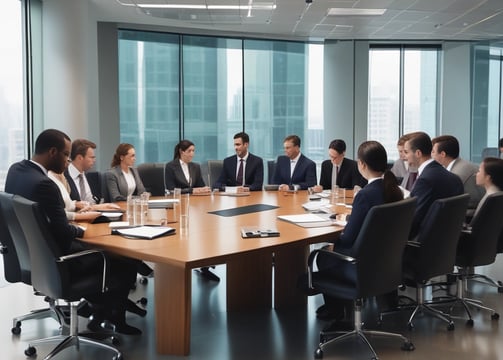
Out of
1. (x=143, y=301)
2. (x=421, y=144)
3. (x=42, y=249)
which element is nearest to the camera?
(x=42, y=249)

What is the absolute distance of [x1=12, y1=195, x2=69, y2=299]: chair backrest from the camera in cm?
310

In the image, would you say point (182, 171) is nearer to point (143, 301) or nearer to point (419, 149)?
point (143, 301)

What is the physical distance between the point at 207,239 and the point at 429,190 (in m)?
1.76

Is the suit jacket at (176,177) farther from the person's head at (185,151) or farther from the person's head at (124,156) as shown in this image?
the person's head at (124,156)

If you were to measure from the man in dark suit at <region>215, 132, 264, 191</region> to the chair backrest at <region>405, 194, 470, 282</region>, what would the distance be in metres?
2.97

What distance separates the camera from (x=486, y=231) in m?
4.11

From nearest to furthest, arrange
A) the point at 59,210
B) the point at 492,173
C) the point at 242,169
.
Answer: the point at 59,210 → the point at 492,173 → the point at 242,169

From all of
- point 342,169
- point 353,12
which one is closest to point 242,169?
point 342,169

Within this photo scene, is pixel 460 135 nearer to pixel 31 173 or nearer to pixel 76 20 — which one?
pixel 76 20

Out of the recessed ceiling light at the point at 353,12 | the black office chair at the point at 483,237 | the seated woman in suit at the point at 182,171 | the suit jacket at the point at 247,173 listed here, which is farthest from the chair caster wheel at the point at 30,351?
the recessed ceiling light at the point at 353,12

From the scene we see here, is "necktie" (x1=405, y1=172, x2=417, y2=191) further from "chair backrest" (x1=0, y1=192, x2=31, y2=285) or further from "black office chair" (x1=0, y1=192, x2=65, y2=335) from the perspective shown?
"chair backrest" (x1=0, y1=192, x2=31, y2=285)

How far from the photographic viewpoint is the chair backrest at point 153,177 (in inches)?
250

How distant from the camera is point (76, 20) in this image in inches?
285

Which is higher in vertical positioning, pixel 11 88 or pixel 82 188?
pixel 11 88
